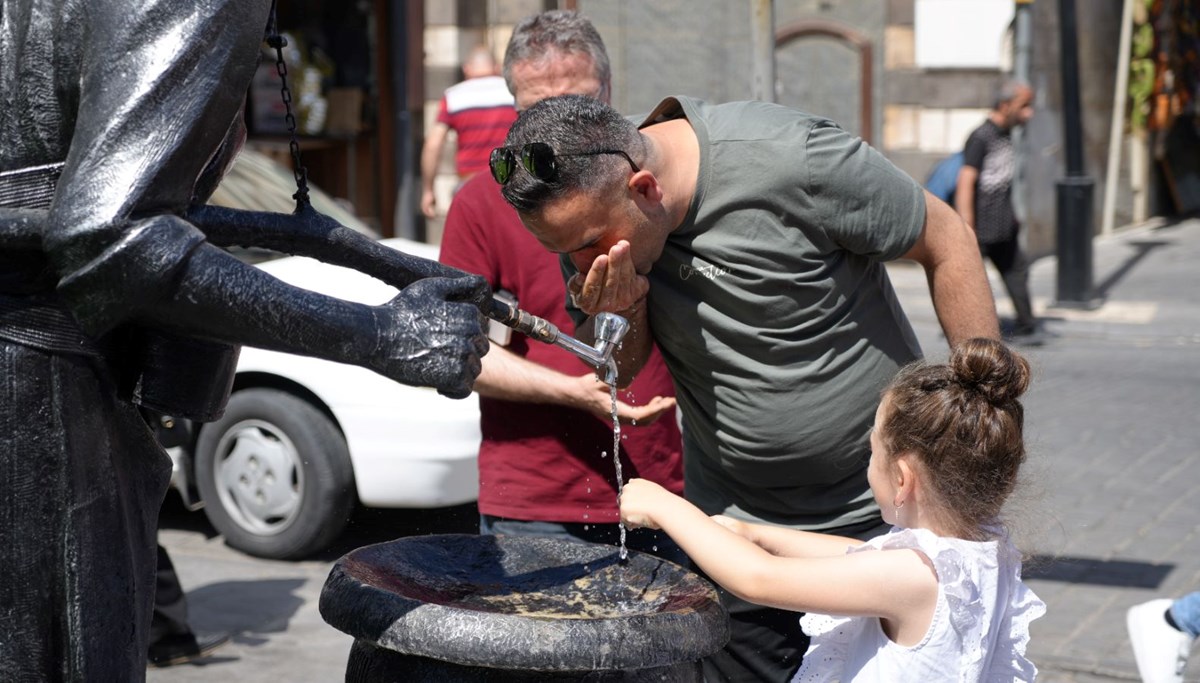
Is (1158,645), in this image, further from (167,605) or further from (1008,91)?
(1008,91)

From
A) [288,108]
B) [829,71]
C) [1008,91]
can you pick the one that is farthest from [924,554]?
[829,71]

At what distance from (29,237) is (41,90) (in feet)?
0.66

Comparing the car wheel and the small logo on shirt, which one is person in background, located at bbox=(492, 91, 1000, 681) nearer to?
the small logo on shirt

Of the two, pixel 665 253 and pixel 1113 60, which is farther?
pixel 1113 60

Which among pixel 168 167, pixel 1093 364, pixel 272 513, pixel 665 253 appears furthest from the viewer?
pixel 1093 364

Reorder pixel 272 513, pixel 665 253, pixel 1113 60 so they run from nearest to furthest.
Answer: pixel 665 253 → pixel 272 513 → pixel 1113 60

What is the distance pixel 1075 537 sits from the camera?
6.38 meters

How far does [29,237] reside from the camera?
204cm

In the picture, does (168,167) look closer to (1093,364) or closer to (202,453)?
(202,453)

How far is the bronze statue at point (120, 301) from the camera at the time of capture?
1.95 m

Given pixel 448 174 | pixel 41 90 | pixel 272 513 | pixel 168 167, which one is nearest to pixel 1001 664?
pixel 168 167

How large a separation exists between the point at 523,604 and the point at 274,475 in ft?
11.7

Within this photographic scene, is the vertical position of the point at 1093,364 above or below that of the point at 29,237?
below

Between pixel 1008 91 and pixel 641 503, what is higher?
pixel 1008 91
